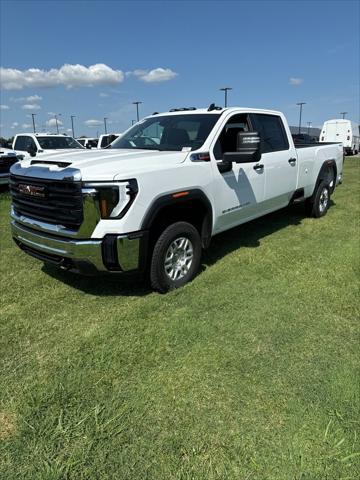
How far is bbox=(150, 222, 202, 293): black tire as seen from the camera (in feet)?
12.7

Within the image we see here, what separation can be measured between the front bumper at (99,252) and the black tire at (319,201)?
4647 mm

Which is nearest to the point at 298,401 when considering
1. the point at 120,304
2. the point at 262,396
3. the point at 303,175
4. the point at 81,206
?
the point at 262,396

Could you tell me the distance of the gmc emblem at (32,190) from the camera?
3.64 metres

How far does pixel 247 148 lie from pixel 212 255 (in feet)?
5.47

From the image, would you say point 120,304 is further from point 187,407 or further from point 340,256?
point 340,256

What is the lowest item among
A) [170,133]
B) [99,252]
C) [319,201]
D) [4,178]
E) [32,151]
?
[99,252]

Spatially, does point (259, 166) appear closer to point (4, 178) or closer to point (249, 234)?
point (249, 234)

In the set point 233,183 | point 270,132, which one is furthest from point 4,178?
point 233,183

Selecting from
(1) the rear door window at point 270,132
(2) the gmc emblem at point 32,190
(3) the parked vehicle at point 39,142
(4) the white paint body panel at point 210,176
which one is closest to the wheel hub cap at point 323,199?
(4) the white paint body panel at point 210,176

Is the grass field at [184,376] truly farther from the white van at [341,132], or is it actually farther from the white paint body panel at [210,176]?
the white van at [341,132]

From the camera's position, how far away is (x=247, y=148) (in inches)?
166

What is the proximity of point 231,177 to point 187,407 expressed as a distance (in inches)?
114

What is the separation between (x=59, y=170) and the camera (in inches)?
137

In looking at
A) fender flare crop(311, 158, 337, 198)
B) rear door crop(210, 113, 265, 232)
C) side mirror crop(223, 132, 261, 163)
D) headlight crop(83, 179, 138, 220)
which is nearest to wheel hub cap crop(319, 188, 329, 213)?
fender flare crop(311, 158, 337, 198)
